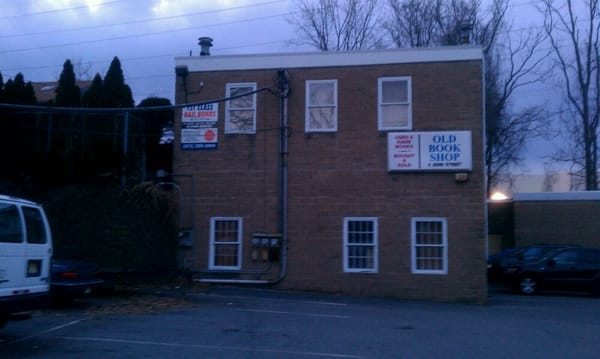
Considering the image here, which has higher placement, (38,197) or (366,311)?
(38,197)

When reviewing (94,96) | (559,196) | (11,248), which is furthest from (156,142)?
(11,248)

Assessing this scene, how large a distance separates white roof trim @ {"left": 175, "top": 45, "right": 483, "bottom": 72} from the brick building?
0.03 m

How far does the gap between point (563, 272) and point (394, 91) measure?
861cm

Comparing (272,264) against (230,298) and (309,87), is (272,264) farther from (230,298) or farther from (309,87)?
(309,87)

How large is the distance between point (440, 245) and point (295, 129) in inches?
210

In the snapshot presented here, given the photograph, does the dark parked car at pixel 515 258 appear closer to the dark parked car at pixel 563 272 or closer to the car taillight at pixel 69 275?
the dark parked car at pixel 563 272

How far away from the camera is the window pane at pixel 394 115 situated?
1981cm

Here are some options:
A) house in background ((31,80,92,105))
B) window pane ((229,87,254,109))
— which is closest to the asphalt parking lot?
→ window pane ((229,87,254,109))

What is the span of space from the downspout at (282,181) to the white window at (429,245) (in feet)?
12.1

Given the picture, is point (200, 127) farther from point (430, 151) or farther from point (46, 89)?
point (46, 89)

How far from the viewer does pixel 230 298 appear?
17531 millimetres

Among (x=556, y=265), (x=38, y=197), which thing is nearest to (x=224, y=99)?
(x=38, y=197)

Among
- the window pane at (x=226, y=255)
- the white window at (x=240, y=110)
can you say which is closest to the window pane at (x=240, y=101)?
the white window at (x=240, y=110)

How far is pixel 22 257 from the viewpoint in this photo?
10.3 metres
